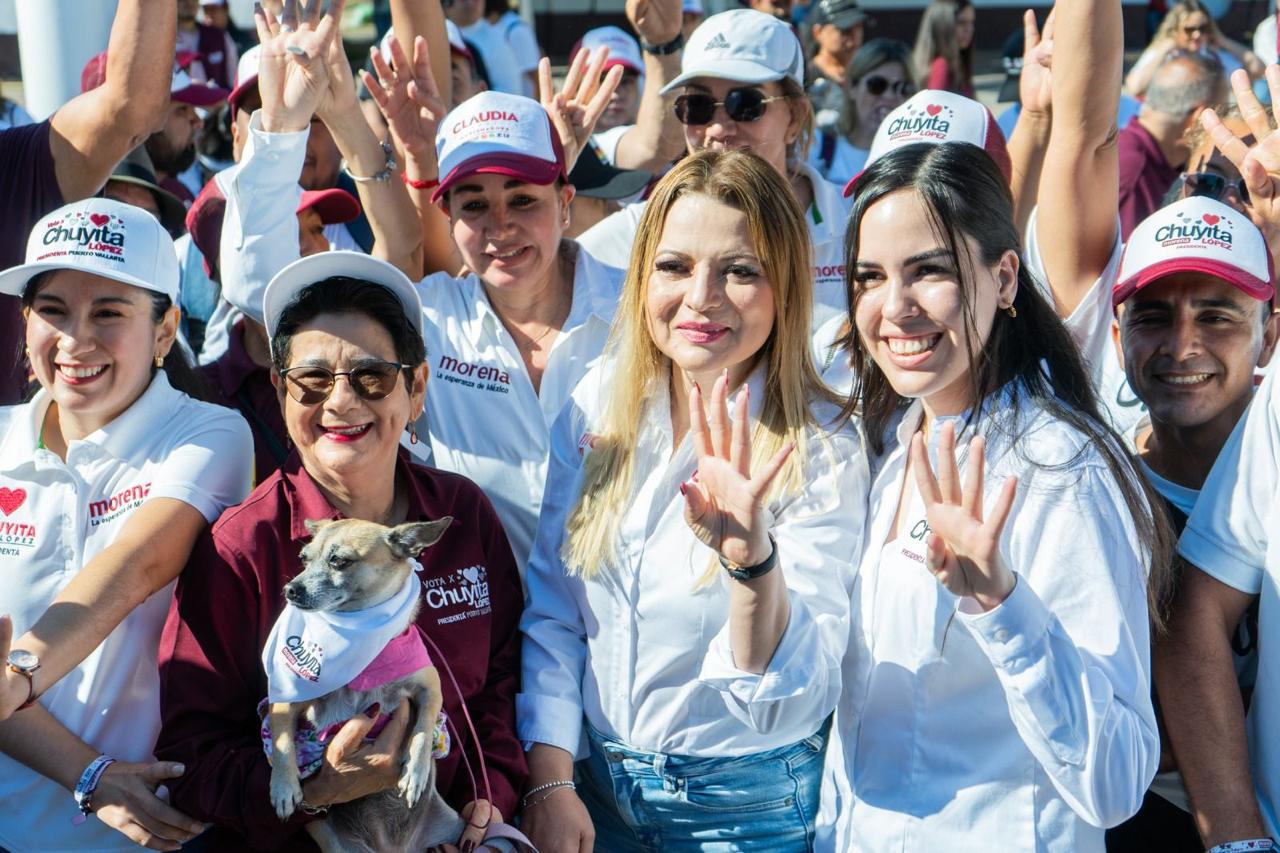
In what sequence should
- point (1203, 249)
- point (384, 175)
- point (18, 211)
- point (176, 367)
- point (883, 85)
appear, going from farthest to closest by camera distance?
point (883, 85), point (384, 175), point (18, 211), point (176, 367), point (1203, 249)

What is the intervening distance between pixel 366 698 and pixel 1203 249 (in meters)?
2.20

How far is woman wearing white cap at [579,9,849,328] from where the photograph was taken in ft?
15.1

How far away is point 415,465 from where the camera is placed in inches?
124

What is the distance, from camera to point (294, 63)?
3.72m

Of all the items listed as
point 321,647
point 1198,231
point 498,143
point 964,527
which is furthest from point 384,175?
point 964,527

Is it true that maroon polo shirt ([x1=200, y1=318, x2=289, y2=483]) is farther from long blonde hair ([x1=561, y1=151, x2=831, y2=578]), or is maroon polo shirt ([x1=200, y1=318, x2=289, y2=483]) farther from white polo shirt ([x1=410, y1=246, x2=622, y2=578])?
long blonde hair ([x1=561, y1=151, x2=831, y2=578])

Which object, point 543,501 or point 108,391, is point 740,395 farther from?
point 108,391

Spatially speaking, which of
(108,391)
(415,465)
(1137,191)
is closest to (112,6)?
(108,391)

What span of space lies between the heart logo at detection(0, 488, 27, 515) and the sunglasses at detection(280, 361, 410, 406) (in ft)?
2.29

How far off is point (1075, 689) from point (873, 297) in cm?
89

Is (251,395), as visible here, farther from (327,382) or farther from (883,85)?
(883,85)

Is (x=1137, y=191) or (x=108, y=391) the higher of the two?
(x=1137, y=191)

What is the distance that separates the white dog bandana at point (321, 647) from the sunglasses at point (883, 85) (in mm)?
5501

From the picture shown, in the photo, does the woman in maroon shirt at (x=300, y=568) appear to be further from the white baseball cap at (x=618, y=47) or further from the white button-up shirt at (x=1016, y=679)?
the white baseball cap at (x=618, y=47)
